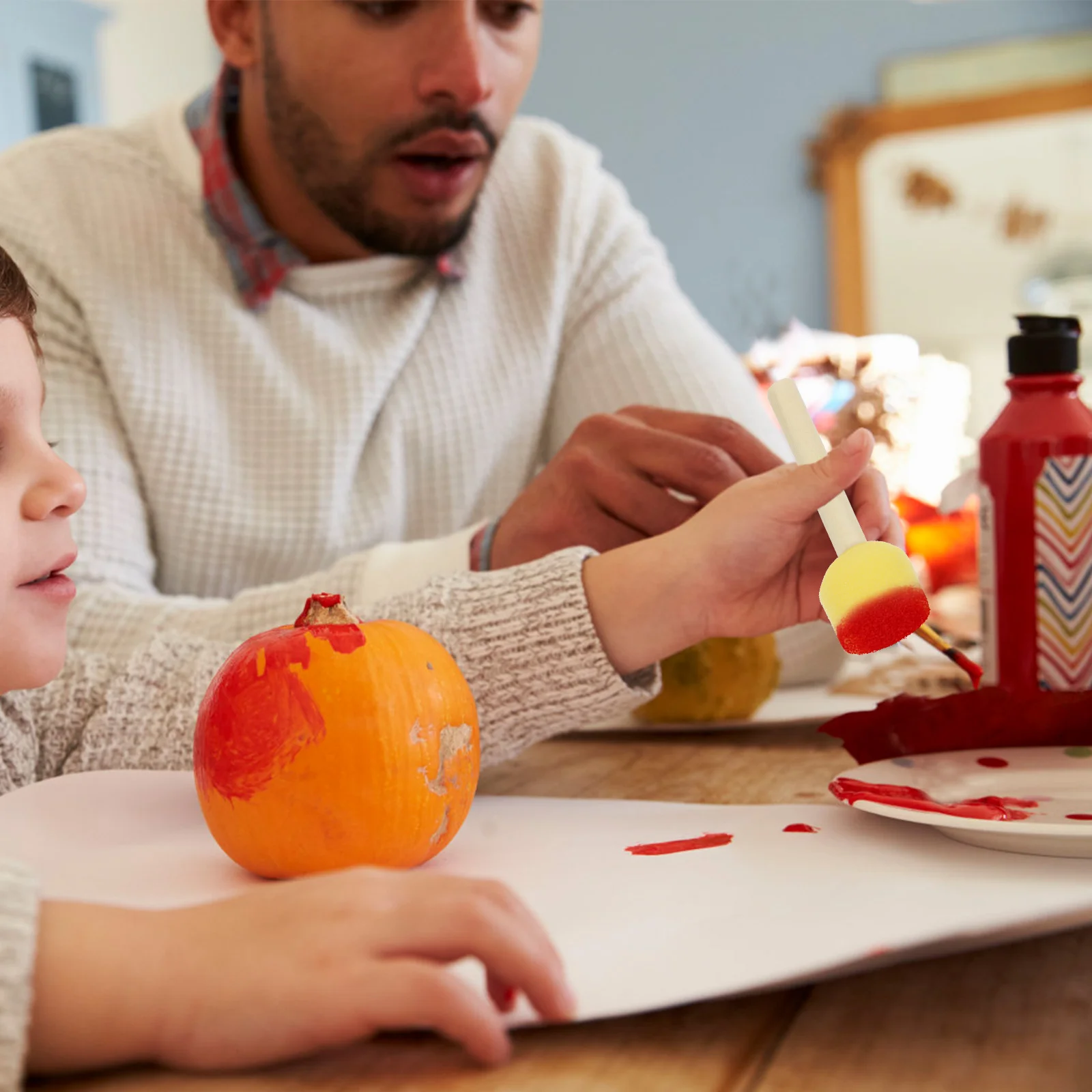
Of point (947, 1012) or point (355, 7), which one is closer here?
point (947, 1012)

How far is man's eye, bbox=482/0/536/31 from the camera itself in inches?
40.3

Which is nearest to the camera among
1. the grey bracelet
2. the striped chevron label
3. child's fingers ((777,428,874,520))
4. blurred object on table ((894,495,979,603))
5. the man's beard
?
child's fingers ((777,428,874,520))

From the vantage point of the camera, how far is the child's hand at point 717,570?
1.99 ft

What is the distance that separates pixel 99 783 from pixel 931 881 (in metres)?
0.36

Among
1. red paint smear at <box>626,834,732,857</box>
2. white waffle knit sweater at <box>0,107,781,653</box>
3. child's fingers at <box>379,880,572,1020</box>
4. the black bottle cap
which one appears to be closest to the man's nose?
white waffle knit sweater at <box>0,107,781,653</box>

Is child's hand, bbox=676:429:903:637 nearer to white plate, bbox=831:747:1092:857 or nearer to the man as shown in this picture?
white plate, bbox=831:747:1092:857

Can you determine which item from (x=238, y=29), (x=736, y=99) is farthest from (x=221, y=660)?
(x=736, y=99)

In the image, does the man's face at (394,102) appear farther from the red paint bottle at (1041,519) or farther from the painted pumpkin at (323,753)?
the painted pumpkin at (323,753)

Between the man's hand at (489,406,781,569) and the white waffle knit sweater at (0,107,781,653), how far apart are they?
28 centimetres

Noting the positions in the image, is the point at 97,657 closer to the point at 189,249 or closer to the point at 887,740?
the point at 887,740

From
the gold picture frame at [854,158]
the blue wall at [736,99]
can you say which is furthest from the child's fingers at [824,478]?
the gold picture frame at [854,158]

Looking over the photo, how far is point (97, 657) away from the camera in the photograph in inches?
27.5

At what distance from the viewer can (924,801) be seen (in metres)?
0.48

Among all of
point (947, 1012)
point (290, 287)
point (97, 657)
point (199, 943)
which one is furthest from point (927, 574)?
point (199, 943)
